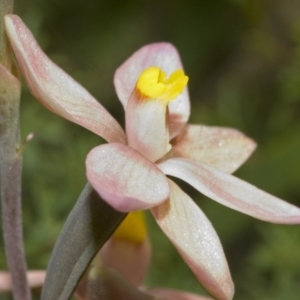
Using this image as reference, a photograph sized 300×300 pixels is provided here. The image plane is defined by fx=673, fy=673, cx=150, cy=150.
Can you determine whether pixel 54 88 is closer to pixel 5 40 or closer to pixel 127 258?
pixel 5 40

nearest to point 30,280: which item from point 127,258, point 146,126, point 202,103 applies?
point 127,258

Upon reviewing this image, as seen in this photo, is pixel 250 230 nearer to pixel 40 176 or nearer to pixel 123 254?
pixel 40 176

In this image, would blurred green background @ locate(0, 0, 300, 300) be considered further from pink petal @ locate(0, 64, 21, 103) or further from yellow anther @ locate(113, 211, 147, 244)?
pink petal @ locate(0, 64, 21, 103)

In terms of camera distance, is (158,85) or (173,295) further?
(173,295)

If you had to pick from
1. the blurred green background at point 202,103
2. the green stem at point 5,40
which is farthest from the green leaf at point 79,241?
the blurred green background at point 202,103

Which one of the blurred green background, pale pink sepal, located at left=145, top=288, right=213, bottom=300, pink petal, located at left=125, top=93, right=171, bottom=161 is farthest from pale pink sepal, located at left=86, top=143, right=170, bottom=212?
the blurred green background

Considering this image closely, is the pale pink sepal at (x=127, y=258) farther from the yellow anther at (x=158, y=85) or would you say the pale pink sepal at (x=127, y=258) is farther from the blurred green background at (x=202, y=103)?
the blurred green background at (x=202, y=103)
